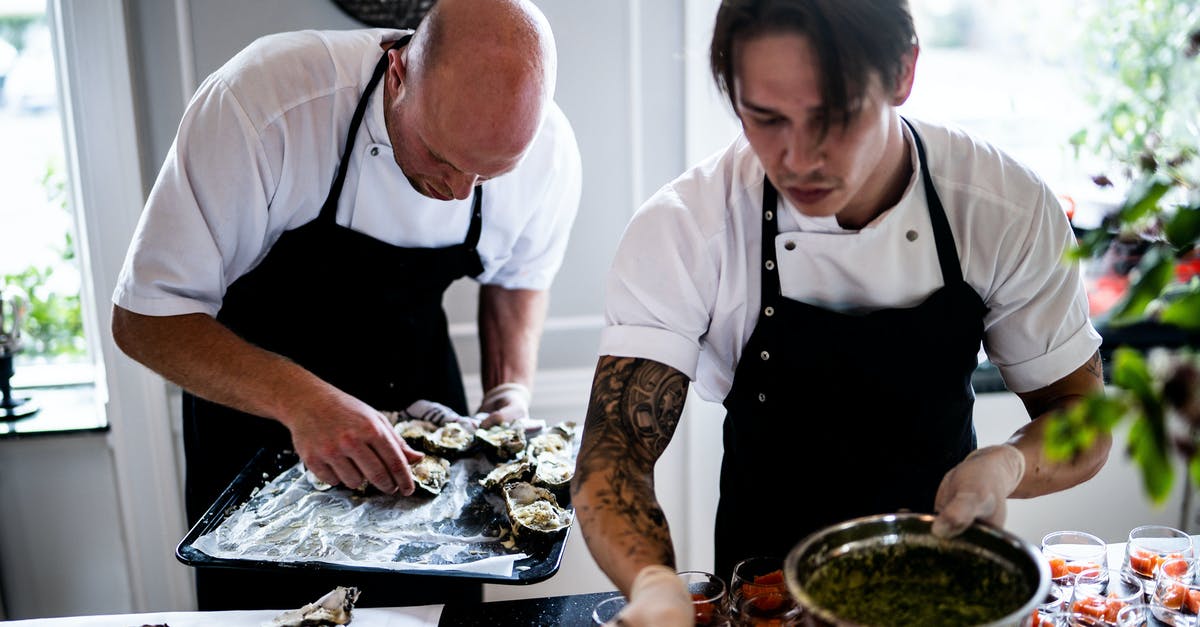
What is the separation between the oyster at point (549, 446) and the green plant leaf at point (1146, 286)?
1337mm

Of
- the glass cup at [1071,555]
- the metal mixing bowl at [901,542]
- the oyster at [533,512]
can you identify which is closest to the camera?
the metal mixing bowl at [901,542]

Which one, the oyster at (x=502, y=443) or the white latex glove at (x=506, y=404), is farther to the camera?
the white latex glove at (x=506, y=404)

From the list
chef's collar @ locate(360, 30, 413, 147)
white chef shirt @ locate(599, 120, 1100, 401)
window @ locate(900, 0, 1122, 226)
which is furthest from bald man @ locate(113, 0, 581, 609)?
window @ locate(900, 0, 1122, 226)

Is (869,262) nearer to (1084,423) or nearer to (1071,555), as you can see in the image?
(1071,555)

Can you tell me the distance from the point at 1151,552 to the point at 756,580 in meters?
0.69

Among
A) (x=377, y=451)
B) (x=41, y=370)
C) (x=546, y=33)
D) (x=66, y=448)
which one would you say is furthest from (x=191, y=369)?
(x=41, y=370)

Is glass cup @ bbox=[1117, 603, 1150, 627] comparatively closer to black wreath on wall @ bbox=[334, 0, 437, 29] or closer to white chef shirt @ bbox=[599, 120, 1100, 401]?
white chef shirt @ bbox=[599, 120, 1100, 401]

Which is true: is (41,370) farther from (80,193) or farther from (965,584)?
(965,584)

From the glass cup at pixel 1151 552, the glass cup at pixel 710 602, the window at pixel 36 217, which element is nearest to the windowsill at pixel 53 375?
the window at pixel 36 217

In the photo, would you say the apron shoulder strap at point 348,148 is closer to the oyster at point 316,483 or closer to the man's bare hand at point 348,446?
the man's bare hand at point 348,446

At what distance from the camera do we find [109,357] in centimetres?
276

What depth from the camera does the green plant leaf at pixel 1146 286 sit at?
0.76 m

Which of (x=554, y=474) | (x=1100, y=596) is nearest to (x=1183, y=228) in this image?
(x=1100, y=596)

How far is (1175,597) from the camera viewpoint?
54.9 inches
